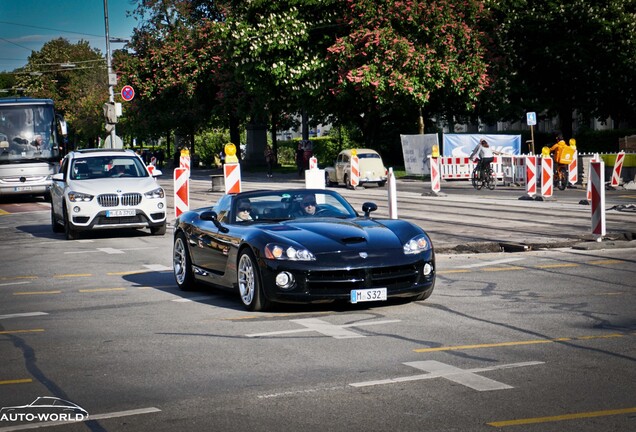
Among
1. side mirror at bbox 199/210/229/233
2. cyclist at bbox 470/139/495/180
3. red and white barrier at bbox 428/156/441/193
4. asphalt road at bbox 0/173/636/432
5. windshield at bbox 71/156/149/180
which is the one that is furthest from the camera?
cyclist at bbox 470/139/495/180

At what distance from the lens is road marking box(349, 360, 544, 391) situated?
6918 mm

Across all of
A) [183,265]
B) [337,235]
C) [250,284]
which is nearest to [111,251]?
[183,265]

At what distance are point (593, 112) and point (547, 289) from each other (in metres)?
41.0

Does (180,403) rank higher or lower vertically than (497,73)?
lower

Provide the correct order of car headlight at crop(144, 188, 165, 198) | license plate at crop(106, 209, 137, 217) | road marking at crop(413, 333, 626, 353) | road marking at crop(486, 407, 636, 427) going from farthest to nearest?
car headlight at crop(144, 188, 165, 198)
license plate at crop(106, 209, 137, 217)
road marking at crop(413, 333, 626, 353)
road marking at crop(486, 407, 636, 427)

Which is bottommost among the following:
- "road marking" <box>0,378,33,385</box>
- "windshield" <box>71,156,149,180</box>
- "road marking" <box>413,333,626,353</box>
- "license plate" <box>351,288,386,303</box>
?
"road marking" <box>413,333,626,353</box>

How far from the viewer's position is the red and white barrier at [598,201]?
16.5 meters

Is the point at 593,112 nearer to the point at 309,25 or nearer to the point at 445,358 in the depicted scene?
the point at 309,25

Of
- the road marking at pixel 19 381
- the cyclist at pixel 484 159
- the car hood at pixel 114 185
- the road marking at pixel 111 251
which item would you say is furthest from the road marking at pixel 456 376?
the cyclist at pixel 484 159

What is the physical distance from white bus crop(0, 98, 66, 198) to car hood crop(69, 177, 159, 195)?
14.8 metres

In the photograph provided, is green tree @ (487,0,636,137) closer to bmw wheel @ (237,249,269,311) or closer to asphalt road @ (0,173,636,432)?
asphalt road @ (0,173,636,432)

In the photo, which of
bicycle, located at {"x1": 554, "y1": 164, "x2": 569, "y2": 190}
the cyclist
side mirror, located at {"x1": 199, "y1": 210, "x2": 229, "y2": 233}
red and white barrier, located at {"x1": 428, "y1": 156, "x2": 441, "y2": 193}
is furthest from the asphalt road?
the cyclist

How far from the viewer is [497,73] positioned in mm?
48469

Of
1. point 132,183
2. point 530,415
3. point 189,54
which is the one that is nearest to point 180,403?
point 530,415
